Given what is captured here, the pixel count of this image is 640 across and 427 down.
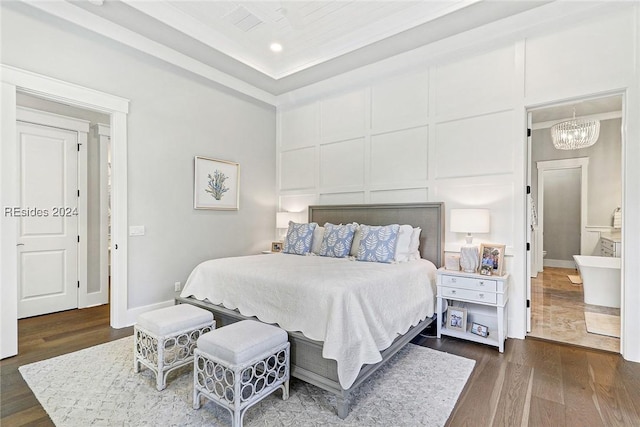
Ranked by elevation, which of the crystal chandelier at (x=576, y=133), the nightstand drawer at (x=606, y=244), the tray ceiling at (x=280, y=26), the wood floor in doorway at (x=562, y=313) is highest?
the tray ceiling at (x=280, y=26)

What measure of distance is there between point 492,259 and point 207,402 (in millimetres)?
2840

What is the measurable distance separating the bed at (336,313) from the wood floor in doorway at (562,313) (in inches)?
54.0

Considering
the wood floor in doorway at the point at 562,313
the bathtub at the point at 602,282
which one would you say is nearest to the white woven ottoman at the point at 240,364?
the wood floor in doorway at the point at 562,313

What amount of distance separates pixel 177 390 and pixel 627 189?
13.3 feet

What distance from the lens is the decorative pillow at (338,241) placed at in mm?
3705

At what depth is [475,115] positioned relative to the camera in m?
3.52

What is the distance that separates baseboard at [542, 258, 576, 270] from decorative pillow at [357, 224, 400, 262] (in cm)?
610

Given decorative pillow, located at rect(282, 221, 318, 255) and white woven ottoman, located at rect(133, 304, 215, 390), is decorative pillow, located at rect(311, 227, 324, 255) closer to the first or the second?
decorative pillow, located at rect(282, 221, 318, 255)

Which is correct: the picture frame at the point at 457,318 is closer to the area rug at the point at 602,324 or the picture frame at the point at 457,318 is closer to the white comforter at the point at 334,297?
the white comforter at the point at 334,297

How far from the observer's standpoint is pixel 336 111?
4.71 metres

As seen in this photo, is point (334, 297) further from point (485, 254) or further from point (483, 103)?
point (483, 103)

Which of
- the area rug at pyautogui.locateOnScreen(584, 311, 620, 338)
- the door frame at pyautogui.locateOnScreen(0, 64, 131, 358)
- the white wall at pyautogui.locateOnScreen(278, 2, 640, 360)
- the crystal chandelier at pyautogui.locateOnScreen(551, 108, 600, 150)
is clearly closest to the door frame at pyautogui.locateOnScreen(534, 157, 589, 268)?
the crystal chandelier at pyautogui.locateOnScreen(551, 108, 600, 150)

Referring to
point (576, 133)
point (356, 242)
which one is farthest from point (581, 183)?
point (356, 242)

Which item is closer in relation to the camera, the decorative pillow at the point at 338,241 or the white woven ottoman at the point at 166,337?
the white woven ottoman at the point at 166,337
